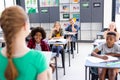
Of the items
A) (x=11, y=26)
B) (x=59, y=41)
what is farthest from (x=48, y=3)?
(x=11, y=26)

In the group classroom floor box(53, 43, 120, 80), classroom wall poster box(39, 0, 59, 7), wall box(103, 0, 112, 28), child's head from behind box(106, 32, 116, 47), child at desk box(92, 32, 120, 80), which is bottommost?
classroom floor box(53, 43, 120, 80)

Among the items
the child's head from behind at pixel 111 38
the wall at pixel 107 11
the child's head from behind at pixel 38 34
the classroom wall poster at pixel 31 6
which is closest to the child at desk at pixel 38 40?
the child's head from behind at pixel 38 34

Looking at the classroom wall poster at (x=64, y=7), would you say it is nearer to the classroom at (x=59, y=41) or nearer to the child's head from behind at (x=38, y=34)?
the classroom at (x=59, y=41)

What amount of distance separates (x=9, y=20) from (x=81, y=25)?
6532 millimetres

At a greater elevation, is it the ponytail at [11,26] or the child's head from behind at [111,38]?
the ponytail at [11,26]

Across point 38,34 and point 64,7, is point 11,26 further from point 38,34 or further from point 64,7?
point 64,7

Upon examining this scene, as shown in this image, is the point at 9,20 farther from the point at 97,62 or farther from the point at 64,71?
the point at 64,71

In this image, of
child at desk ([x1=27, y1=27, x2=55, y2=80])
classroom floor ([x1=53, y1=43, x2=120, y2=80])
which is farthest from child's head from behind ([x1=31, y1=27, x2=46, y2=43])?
classroom floor ([x1=53, y1=43, x2=120, y2=80])

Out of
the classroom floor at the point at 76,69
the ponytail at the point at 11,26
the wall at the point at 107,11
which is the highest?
the wall at the point at 107,11

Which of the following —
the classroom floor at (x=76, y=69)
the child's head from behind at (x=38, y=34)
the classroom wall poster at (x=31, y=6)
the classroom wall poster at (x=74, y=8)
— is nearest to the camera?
the child's head from behind at (x=38, y=34)

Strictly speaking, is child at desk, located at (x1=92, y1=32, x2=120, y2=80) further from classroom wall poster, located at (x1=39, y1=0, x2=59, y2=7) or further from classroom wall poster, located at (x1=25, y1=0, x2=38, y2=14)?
classroom wall poster, located at (x1=25, y1=0, x2=38, y2=14)

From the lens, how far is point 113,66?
102 inches

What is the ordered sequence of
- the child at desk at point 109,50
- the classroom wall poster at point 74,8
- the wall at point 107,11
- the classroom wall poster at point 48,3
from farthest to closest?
the classroom wall poster at point 48,3, the classroom wall poster at point 74,8, the wall at point 107,11, the child at desk at point 109,50

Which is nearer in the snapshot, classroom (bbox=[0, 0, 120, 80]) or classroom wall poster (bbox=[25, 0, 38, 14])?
classroom (bbox=[0, 0, 120, 80])
